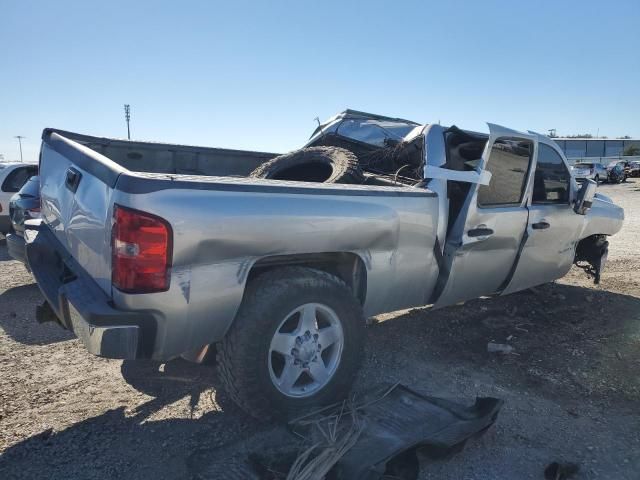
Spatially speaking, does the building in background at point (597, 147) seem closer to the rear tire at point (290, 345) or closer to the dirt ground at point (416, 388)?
the dirt ground at point (416, 388)

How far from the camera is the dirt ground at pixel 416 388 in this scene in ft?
8.85

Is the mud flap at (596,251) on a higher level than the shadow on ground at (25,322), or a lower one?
higher

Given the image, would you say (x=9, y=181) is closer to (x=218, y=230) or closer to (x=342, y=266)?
(x=342, y=266)

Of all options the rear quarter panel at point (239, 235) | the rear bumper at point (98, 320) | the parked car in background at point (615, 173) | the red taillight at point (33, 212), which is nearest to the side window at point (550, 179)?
the rear quarter panel at point (239, 235)

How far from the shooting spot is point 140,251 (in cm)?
238

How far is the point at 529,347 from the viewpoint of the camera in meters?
4.43

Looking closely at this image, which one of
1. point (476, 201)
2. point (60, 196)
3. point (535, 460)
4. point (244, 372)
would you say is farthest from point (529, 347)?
point (60, 196)

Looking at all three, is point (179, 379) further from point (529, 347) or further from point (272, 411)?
point (529, 347)

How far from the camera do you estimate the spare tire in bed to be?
4012 mm

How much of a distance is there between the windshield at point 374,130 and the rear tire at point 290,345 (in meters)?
2.30

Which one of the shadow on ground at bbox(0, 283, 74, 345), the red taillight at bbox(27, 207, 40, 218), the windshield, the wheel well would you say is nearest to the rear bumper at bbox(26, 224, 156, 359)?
the wheel well

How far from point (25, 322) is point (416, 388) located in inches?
147

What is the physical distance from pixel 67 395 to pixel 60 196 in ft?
4.39

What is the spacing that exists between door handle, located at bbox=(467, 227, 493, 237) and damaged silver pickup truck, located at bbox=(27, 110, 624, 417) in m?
0.02
